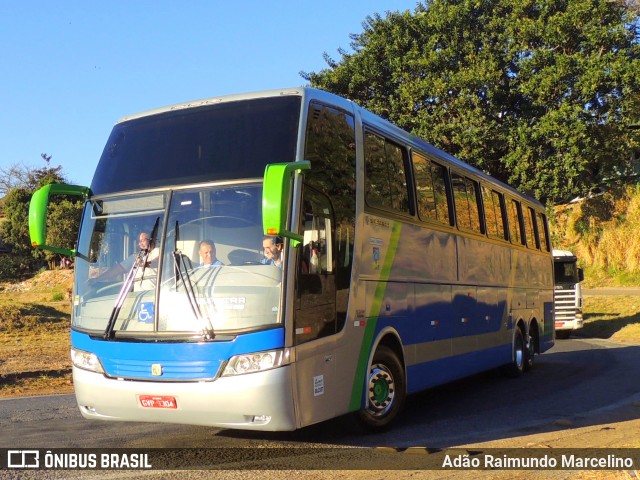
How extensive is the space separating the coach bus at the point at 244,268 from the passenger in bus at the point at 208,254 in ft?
0.04

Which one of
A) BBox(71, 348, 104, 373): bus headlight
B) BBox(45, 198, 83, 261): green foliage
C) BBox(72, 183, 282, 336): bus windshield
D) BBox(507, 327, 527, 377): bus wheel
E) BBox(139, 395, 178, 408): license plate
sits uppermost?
BBox(45, 198, 83, 261): green foliage

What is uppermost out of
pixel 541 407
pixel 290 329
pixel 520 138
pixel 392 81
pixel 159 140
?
pixel 392 81

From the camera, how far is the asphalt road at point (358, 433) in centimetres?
691

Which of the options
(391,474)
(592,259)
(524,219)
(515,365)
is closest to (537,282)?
(524,219)

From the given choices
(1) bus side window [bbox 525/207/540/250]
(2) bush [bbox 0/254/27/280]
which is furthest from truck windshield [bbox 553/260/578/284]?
(2) bush [bbox 0/254/27/280]

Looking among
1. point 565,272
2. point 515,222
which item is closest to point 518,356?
point 515,222

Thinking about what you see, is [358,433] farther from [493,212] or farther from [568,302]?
[568,302]

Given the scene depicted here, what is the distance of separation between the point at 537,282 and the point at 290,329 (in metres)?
11.4

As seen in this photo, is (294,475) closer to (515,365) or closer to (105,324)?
(105,324)

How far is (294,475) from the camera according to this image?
243 inches

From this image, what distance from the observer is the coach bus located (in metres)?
6.39

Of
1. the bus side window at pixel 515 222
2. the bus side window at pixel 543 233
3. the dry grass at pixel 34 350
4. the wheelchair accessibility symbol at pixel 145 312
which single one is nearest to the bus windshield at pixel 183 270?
the wheelchair accessibility symbol at pixel 145 312

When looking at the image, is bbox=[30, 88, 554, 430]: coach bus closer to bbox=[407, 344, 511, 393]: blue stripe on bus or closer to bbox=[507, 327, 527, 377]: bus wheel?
bbox=[407, 344, 511, 393]: blue stripe on bus

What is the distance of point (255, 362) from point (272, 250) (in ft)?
3.36
